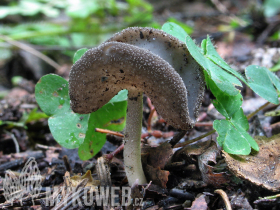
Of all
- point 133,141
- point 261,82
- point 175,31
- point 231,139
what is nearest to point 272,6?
point 261,82

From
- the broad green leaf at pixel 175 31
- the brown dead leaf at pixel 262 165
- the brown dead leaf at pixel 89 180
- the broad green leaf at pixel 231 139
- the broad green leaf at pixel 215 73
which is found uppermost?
the broad green leaf at pixel 175 31

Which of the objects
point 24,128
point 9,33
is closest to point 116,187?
point 24,128

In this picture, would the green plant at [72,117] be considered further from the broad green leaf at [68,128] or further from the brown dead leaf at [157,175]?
the brown dead leaf at [157,175]

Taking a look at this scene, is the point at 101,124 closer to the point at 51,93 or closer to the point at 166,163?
the point at 51,93

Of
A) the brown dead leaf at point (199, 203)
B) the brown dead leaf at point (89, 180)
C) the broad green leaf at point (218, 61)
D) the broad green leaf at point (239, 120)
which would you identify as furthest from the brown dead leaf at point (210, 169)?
the brown dead leaf at point (89, 180)

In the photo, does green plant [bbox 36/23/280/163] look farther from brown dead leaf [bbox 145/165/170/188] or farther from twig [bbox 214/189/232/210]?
brown dead leaf [bbox 145/165/170/188]

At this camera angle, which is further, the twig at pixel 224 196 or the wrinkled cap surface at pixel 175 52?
the wrinkled cap surface at pixel 175 52

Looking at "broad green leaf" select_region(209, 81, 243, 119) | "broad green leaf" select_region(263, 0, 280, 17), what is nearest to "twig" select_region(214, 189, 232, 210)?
"broad green leaf" select_region(209, 81, 243, 119)
